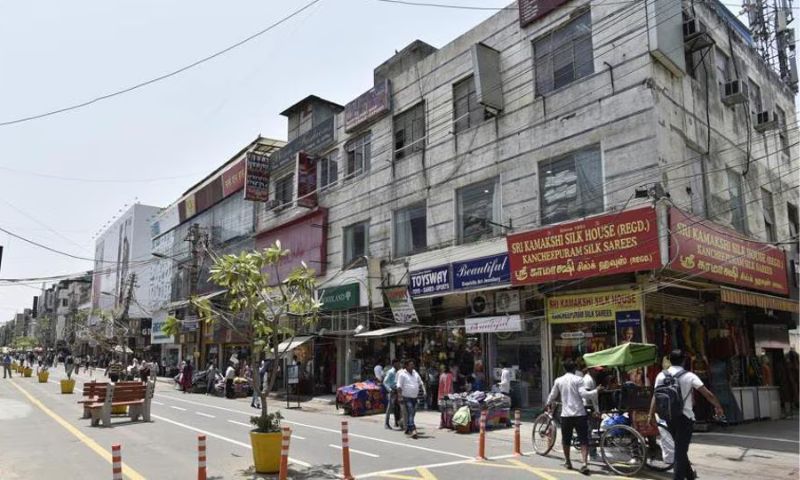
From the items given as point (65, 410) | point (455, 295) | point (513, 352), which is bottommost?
point (65, 410)

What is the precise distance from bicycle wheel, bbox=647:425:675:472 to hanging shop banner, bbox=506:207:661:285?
5142 mm

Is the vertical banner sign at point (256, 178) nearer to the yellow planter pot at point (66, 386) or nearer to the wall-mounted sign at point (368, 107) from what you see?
the wall-mounted sign at point (368, 107)

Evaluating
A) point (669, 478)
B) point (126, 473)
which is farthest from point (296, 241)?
point (669, 478)

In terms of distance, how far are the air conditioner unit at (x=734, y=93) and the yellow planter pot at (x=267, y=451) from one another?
17.2 metres

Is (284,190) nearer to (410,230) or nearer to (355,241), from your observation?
(355,241)

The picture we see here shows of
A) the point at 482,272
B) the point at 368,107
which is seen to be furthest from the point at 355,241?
the point at 482,272

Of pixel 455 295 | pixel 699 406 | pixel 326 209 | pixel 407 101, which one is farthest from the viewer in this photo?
pixel 326 209

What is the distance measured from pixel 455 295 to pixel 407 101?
7.90 m

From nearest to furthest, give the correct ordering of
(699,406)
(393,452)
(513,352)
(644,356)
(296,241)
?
(644,356) → (393,452) → (699,406) → (513,352) → (296,241)

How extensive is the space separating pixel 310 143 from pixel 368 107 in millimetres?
5021

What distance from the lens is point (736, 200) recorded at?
1897 centimetres

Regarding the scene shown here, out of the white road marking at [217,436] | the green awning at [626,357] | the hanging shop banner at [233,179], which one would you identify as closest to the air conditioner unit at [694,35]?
the green awning at [626,357]

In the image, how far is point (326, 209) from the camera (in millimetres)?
27438

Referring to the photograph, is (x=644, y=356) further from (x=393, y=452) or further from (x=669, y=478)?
(x=393, y=452)
